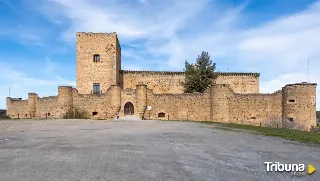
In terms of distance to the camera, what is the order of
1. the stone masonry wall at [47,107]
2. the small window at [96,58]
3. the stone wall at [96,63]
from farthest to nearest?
the small window at [96,58] → the stone wall at [96,63] → the stone masonry wall at [47,107]

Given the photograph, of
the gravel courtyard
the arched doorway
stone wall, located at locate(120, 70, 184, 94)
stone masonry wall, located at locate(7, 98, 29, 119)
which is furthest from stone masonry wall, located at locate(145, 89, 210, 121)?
the gravel courtyard

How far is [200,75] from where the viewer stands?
38.2 metres

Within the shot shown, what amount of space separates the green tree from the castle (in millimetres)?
7417

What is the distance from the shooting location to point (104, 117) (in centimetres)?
3058

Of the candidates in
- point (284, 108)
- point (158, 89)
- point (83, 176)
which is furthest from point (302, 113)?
point (83, 176)

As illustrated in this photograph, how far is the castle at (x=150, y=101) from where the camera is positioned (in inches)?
1107

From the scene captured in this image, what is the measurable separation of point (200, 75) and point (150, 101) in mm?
10147

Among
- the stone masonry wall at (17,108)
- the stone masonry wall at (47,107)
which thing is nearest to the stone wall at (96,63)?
the stone masonry wall at (47,107)

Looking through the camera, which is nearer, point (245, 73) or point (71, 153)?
point (71, 153)

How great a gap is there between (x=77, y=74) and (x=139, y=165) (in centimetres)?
3036

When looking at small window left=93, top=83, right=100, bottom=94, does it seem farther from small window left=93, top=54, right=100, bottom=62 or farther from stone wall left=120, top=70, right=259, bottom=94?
stone wall left=120, top=70, right=259, bottom=94

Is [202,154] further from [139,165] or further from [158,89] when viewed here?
[158,89]

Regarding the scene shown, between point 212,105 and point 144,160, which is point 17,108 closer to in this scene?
point 212,105

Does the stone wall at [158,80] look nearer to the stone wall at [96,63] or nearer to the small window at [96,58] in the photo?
the stone wall at [96,63]
